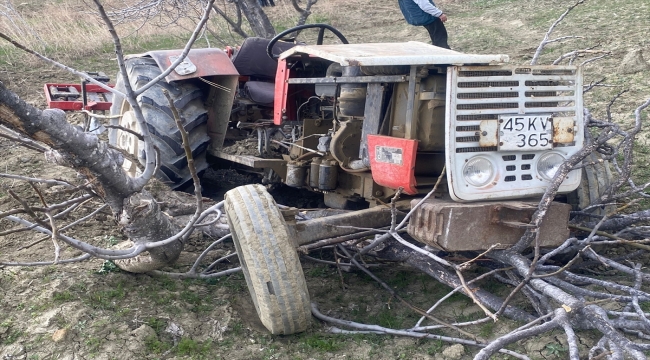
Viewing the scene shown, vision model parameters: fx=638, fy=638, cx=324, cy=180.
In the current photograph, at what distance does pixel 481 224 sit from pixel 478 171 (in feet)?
0.94

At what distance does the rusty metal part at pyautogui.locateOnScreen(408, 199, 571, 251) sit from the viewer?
10.5 ft

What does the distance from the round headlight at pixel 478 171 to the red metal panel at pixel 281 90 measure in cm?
167

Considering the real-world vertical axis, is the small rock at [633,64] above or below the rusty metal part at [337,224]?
above

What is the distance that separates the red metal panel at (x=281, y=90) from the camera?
14.8 feet

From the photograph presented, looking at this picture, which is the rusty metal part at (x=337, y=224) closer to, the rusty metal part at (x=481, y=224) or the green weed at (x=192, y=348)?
the rusty metal part at (x=481, y=224)

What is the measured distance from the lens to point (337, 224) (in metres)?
3.66

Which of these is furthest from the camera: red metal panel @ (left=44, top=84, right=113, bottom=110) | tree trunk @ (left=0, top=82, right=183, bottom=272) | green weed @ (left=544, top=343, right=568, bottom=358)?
red metal panel @ (left=44, top=84, right=113, bottom=110)

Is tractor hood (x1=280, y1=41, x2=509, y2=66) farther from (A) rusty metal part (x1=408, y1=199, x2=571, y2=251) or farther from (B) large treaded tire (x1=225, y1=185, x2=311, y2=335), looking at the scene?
(B) large treaded tire (x1=225, y1=185, x2=311, y2=335)

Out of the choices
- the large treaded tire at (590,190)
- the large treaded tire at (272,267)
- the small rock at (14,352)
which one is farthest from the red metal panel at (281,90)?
the small rock at (14,352)

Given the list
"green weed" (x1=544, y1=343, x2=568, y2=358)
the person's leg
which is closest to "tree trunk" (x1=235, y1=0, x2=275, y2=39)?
the person's leg

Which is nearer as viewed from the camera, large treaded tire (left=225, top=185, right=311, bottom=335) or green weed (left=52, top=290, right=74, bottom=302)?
large treaded tire (left=225, top=185, right=311, bottom=335)

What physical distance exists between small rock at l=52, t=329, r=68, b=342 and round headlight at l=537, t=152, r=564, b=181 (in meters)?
2.57

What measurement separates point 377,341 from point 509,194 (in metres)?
1.04

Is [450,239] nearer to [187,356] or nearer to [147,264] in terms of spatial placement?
[187,356]
